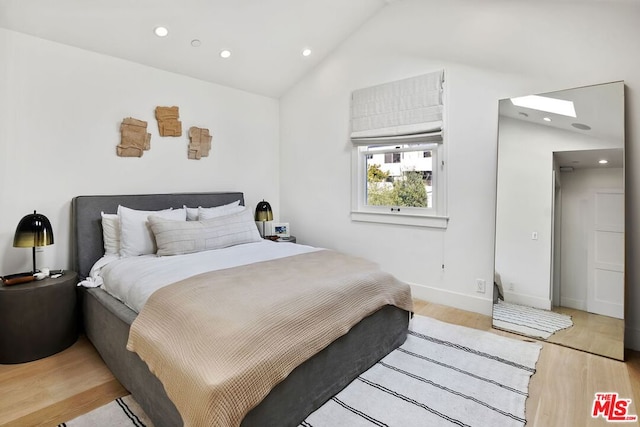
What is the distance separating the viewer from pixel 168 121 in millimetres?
3520

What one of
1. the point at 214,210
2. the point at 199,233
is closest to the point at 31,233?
the point at 199,233

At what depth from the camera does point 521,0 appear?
2.78 m

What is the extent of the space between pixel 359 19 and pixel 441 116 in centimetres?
148

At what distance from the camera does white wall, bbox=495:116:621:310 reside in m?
2.71

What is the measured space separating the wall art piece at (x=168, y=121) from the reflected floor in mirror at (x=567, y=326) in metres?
3.59

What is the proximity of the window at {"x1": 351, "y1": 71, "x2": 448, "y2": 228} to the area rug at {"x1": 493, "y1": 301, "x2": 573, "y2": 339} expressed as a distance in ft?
3.04

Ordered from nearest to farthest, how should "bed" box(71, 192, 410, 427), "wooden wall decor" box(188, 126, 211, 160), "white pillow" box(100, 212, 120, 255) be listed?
"bed" box(71, 192, 410, 427), "white pillow" box(100, 212, 120, 255), "wooden wall decor" box(188, 126, 211, 160)

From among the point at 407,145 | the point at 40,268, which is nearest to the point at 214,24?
the point at 407,145

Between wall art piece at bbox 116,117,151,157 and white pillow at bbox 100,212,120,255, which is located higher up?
wall art piece at bbox 116,117,151,157

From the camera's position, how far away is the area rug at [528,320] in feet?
8.76

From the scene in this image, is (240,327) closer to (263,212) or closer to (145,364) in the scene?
(145,364)

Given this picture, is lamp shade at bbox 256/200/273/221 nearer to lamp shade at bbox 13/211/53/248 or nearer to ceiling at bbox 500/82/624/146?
lamp shade at bbox 13/211/53/248

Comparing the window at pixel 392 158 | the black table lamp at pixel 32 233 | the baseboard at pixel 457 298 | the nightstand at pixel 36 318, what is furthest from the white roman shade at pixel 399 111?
the nightstand at pixel 36 318
